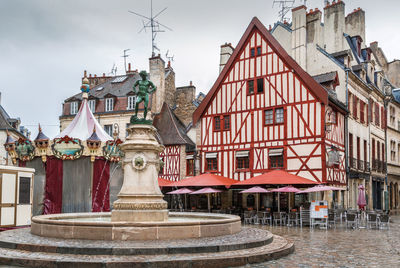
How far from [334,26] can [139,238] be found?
22525mm

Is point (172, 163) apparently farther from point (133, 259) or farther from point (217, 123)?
point (133, 259)

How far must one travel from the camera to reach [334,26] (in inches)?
1072

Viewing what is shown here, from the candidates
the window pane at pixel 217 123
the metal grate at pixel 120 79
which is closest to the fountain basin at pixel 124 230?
the window pane at pixel 217 123

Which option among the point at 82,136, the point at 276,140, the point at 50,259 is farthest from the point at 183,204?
the point at 50,259

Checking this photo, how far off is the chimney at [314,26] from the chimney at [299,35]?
1.06m

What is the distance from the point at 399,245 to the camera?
11.1 metres

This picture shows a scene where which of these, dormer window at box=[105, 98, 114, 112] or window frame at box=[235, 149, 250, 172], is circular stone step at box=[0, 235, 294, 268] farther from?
dormer window at box=[105, 98, 114, 112]

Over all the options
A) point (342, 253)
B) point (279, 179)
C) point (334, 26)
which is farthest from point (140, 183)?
point (334, 26)

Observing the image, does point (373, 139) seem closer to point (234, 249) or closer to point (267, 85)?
point (267, 85)

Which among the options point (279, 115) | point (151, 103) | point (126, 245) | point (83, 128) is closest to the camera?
point (126, 245)

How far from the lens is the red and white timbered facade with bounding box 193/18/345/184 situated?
2133cm

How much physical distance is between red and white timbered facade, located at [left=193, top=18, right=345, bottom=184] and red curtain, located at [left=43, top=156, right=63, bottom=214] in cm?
1054

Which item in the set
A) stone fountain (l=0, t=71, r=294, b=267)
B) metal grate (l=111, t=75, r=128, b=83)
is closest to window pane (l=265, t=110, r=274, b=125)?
stone fountain (l=0, t=71, r=294, b=267)

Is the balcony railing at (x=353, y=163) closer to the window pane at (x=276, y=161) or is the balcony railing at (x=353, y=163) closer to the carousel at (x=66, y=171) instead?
the window pane at (x=276, y=161)
